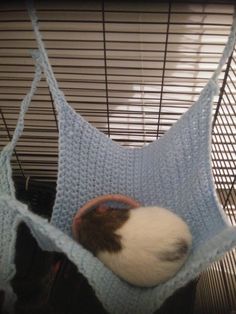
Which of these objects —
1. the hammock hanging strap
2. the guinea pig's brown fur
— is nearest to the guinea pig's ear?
the guinea pig's brown fur

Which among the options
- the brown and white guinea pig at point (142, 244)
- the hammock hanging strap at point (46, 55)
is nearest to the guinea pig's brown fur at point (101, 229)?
the brown and white guinea pig at point (142, 244)

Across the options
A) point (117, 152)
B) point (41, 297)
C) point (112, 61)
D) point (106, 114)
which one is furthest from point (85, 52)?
point (41, 297)

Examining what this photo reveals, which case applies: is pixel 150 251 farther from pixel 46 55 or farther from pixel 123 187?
pixel 46 55

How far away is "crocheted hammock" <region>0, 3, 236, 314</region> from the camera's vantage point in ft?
1.89

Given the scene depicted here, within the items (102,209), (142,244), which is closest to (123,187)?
(102,209)

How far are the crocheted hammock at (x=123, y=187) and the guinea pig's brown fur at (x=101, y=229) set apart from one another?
62mm

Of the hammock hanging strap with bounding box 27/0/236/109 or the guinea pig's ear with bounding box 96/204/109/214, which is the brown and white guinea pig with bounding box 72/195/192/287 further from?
the hammock hanging strap with bounding box 27/0/236/109

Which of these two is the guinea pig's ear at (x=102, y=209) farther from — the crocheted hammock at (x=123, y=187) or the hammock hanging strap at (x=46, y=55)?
the hammock hanging strap at (x=46, y=55)

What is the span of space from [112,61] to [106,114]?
0.56 feet

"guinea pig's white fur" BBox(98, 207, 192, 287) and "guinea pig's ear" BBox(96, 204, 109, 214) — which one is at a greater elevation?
"guinea pig's ear" BBox(96, 204, 109, 214)

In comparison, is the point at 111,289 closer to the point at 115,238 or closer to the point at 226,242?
the point at 115,238

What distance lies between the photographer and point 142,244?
643 millimetres

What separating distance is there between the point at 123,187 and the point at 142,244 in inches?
10.4

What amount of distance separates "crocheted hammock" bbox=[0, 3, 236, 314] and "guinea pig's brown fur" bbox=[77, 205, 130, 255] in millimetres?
62
